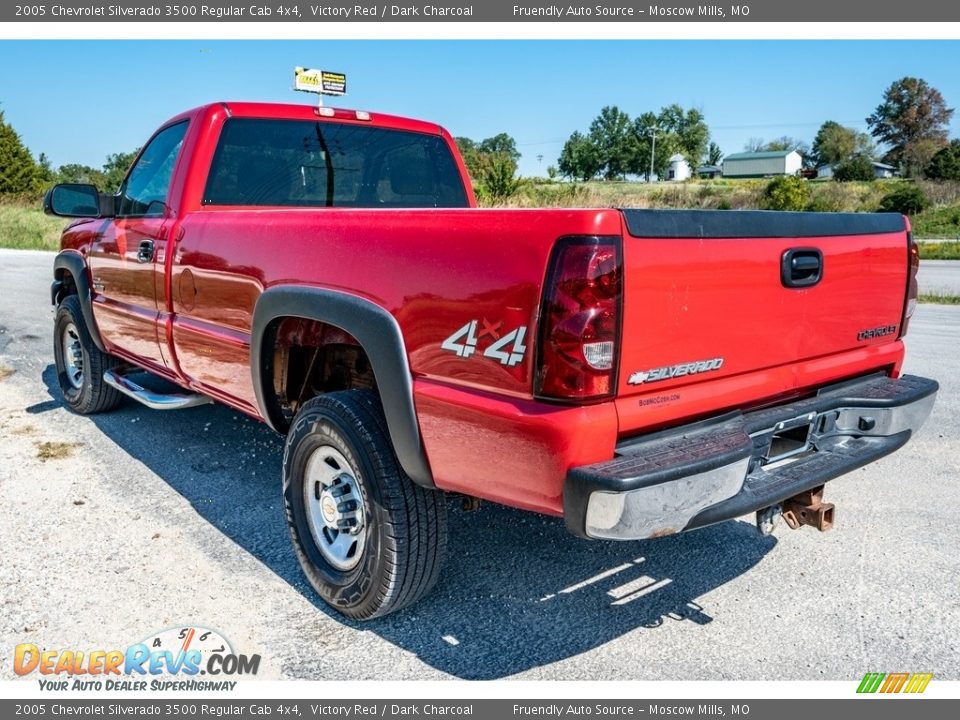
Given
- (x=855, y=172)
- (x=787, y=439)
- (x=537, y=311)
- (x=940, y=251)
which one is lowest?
(x=940, y=251)

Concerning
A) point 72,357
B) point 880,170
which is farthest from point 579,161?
point 72,357

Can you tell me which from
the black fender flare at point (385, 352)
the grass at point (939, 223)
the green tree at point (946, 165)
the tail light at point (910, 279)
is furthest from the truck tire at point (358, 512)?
the green tree at point (946, 165)

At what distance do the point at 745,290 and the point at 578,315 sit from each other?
73 cm

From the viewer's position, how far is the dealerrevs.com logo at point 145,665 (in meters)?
2.63

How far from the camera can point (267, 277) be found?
321 cm

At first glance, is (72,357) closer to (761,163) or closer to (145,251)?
(145,251)

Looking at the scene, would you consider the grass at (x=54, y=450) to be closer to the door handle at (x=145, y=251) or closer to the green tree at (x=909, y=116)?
the door handle at (x=145, y=251)

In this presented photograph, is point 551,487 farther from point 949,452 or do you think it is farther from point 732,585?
point 949,452

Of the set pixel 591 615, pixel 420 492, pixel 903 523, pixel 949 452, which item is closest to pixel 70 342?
pixel 420 492

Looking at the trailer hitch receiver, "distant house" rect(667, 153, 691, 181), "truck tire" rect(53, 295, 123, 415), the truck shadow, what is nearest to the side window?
"truck tire" rect(53, 295, 123, 415)

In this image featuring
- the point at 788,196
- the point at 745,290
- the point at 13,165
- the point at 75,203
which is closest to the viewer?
the point at 745,290

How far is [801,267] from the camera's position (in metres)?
2.70

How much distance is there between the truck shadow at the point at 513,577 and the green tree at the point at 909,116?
9576 cm

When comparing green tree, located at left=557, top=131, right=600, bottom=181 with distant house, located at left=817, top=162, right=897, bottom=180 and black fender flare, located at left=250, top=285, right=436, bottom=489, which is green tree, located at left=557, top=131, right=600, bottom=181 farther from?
black fender flare, located at left=250, top=285, right=436, bottom=489
